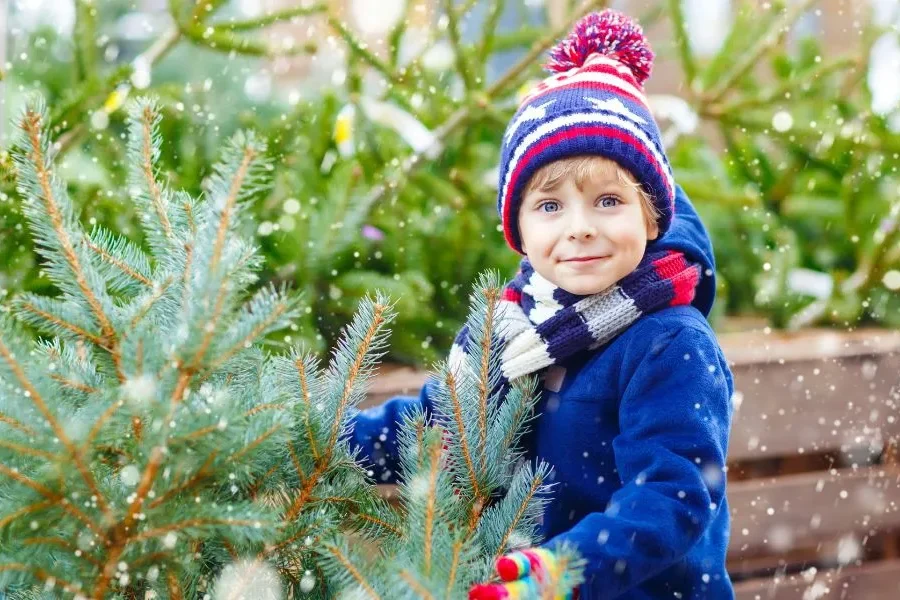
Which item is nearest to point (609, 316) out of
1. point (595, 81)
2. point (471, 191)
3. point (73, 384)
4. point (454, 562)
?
point (595, 81)

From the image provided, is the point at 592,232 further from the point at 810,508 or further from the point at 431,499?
the point at 810,508

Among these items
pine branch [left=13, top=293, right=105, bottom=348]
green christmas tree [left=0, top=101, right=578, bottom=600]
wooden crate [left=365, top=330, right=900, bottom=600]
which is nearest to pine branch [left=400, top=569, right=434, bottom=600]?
green christmas tree [left=0, top=101, right=578, bottom=600]

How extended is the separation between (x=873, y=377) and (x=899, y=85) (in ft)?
3.80

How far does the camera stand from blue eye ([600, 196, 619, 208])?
1.35 meters

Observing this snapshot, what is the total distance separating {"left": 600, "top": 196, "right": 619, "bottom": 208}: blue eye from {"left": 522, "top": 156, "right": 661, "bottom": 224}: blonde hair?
0.03m

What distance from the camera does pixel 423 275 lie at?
2.54 metres

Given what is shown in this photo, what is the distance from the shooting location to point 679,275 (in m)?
1.38

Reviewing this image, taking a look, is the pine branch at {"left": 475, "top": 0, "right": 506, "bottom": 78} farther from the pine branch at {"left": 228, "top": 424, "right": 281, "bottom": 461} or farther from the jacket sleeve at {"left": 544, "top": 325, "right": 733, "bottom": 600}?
the pine branch at {"left": 228, "top": 424, "right": 281, "bottom": 461}

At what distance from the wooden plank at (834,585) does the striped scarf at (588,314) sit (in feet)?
4.81

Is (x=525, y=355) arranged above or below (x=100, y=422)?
below

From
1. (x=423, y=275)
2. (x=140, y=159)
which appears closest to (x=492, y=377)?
(x=140, y=159)

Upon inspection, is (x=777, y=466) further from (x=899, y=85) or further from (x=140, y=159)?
(x=140, y=159)

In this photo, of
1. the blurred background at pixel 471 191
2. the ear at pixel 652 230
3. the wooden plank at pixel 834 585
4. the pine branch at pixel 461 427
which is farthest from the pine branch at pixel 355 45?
the wooden plank at pixel 834 585

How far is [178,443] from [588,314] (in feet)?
2.09
